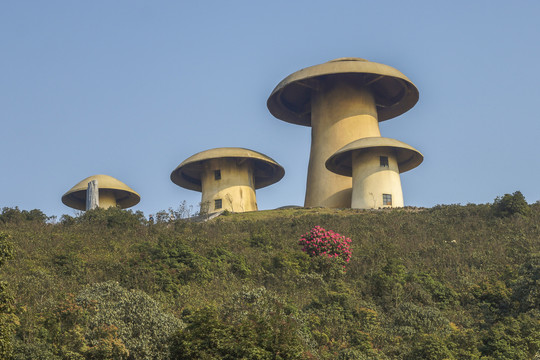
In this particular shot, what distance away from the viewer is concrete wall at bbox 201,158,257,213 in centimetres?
4153

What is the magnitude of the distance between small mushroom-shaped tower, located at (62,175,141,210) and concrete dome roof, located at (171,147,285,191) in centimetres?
332

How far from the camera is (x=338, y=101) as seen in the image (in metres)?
42.8

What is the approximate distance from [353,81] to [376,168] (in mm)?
7966

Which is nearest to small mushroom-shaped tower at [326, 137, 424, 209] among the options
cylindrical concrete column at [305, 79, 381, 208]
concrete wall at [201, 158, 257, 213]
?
cylindrical concrete column at [305, 79, 381, 208]

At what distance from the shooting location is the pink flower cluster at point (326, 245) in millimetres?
22078

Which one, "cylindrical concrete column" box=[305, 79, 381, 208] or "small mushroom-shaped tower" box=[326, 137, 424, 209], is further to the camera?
"cylindrical concrete column" box=[305, 79, 381, 208]

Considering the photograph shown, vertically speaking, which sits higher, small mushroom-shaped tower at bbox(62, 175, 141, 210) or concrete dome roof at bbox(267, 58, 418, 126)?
concrete dome roof at bbox(267, 58, 418, 126)

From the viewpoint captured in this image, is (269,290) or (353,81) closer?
(269,290)

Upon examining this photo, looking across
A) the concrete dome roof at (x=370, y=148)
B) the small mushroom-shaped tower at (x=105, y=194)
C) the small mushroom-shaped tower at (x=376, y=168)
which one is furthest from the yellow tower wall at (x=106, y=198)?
the small mushroom-shaped tower at (x=376, y=168)

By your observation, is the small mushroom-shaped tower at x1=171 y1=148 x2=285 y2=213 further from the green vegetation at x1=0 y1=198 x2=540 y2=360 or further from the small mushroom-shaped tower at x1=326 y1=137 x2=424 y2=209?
the green vegetation at x1=0 y1=198 x2=540 y2=360

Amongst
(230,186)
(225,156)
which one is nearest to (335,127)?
(225,156)

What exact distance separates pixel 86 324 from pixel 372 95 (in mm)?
34268

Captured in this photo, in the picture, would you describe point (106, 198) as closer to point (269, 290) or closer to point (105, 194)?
point (105, 194)

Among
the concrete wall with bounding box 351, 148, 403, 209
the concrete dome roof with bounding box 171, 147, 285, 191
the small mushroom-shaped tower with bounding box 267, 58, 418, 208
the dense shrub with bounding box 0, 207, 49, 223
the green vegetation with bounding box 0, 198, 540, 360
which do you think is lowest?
the green vegetation with bounding box 0, 198, 540, 360
